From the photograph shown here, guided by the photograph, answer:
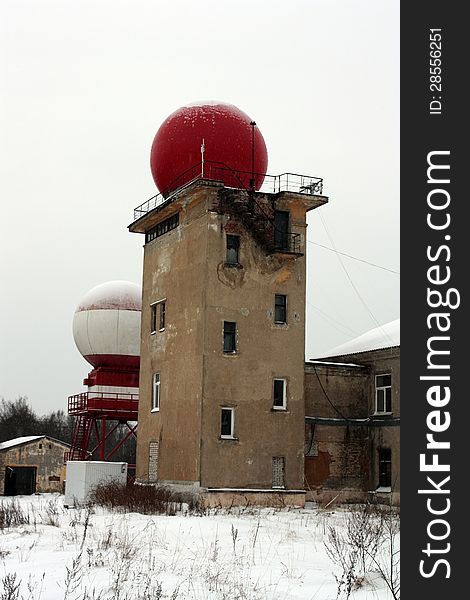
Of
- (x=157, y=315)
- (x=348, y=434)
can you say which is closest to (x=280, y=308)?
(x=157, y=315)

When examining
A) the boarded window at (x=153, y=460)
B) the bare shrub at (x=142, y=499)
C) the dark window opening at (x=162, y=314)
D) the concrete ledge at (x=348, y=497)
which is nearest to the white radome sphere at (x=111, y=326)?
the dark window opening at (x=162, y=314)

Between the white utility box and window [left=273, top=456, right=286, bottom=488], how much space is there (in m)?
6.16

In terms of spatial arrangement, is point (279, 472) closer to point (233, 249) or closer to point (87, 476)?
point (87, 476)

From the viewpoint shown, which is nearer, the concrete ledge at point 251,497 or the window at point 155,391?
the concrete ledge at point 251,497

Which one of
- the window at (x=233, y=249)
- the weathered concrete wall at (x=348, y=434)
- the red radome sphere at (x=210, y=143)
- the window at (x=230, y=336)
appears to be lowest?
the weathered concrete wall at (x=348, y=434)

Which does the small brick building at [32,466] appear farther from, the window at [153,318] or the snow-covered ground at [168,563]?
the snow-covered ground at [168,563]

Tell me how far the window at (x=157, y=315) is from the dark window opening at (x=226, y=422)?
5.00 meters

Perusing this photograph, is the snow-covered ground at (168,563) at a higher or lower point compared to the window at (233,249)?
lower

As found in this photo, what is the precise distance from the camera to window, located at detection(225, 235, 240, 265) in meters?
31.4

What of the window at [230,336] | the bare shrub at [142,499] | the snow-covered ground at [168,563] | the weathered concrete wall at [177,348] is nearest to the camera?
the snow-covered ground at [168,563]

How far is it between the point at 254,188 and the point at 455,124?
23.4 metres

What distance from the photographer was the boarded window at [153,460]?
32.8m

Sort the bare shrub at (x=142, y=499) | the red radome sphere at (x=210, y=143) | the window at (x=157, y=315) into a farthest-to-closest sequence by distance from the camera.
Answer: the window at (x=157, y=315) < the red radome sphere at (x=210, y=143) < the bare shrub at (x=142, y=499)

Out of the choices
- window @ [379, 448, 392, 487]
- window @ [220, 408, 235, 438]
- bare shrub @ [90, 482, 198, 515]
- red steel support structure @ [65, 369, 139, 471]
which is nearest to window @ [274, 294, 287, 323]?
window @ [220, 408, 235, 438]
